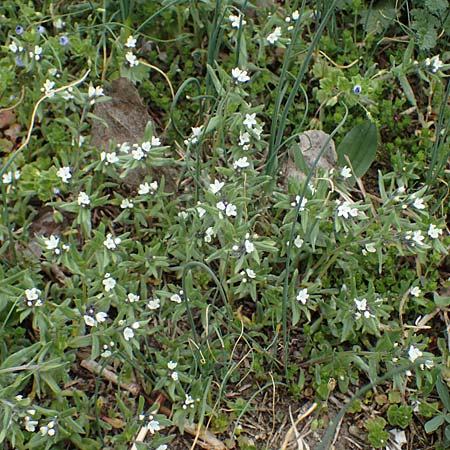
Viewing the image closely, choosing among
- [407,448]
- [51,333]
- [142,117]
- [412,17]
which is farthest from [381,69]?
[51,333]

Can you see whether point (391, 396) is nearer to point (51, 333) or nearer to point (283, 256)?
point (283, 256)

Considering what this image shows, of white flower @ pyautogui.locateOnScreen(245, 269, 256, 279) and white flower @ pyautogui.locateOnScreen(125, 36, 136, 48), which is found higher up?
white flower @ pyautogui.locateOnScreen(125, 36, 136, 48)

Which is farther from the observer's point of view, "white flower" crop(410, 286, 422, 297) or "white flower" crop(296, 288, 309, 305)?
"white flower" crop(410, 286, 422, 297)

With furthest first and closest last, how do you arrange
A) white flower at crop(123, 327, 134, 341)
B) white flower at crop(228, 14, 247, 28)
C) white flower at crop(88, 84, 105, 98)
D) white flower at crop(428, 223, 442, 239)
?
white flower at crop(228, 14, 247, 28) → white flower at crop(88, 84, 105, 98) → white flower at crop(428, 223, 442, 239) → white flower at crop(123, 327, 134, 341)

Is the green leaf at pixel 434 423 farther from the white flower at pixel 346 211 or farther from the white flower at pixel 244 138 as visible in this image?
the white flower at pixel 244 138

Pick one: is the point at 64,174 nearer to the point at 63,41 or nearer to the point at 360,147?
the point at 63,41

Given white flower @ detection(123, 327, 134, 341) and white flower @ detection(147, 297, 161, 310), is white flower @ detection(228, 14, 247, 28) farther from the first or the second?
white flower @ detection(123, 327, 134, 341)

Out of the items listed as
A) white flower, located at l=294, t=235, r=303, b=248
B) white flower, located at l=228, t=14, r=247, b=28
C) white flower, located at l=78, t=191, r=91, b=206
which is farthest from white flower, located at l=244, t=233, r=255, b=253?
white flower, located at l=228, t=14, r=247, b=28
